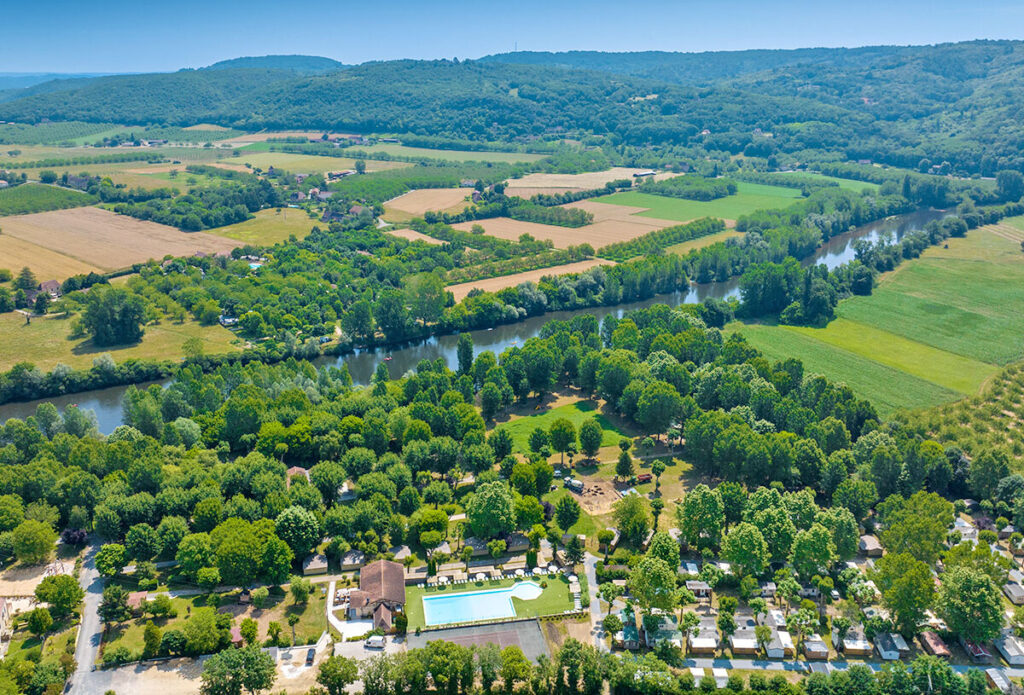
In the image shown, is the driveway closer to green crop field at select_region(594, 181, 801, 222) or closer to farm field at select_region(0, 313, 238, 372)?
farm field at select_region(0, 313, 238, 372)

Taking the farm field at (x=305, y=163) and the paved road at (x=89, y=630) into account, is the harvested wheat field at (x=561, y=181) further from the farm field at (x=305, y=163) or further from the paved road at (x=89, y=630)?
the paved road at (x=89, y=630)

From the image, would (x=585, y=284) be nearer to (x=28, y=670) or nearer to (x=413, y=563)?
(x=413, y=563)

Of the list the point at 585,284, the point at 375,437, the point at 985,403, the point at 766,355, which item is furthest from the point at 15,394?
the point at 985,403

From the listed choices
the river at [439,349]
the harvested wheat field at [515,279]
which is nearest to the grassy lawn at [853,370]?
the river at [439,349]

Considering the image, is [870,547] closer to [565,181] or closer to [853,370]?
[853,370]

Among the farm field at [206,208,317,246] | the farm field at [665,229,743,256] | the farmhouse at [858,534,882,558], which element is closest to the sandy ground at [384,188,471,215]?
the farm field at [206,208,317,246]

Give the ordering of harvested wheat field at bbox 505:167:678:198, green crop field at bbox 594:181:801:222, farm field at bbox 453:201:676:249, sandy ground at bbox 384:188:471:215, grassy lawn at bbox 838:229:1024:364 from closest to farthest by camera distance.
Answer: grassy lawn at bbox 838:229:1024:364, farm field at bbox 453:201:676:249, green crop field at bbox 594:181:801:222, sandy ground at bbox 384:188:471:215, harvested wheat field at bbox 505:167:678:198
